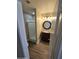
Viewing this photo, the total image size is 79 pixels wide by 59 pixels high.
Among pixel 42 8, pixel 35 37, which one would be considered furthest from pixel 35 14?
pixel 35 37

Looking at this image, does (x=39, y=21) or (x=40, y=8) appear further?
(x=39, y=21)

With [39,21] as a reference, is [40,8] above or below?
above
